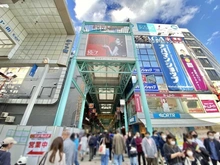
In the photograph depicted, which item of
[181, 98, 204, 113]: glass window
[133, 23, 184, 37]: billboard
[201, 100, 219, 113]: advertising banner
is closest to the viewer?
[181, 98, 204, 113]: glass window

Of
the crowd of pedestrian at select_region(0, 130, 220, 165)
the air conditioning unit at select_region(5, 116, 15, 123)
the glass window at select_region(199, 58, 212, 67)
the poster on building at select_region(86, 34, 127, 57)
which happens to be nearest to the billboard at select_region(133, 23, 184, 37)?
the glass window at select_region(199, 58, 212, 67)

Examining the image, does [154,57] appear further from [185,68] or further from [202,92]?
[202,92]

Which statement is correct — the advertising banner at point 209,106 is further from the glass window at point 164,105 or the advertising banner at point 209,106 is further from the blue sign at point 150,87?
the blue sign at point 150,87

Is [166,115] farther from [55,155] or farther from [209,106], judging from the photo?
[55,155]

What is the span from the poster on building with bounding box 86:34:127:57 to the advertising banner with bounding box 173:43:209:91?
35.8 feet

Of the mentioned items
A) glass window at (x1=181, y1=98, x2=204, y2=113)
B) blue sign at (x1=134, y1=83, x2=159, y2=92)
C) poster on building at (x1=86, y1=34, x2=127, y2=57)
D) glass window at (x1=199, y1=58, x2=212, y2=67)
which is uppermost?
glass window at (x1=199, y1=58, x2=212, y2=67)

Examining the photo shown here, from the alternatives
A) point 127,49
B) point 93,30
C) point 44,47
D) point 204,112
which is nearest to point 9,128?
point 44,47

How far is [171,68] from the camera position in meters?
15.5

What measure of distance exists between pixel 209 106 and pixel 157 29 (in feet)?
51.1

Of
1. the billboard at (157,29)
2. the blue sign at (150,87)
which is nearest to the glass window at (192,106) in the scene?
the blue sign at (150,87)

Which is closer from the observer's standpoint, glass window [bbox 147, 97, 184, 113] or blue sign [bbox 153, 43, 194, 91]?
glass window [bbox 147, 97, 184, 113]

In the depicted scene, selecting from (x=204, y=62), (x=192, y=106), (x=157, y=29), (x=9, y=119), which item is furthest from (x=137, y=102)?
(x=157, y=29)

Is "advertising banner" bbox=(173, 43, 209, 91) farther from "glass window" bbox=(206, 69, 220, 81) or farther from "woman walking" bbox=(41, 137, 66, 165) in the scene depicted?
"woman walking" bbox=(41, 137, 66, 165)

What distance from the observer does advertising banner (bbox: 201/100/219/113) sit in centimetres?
1261
